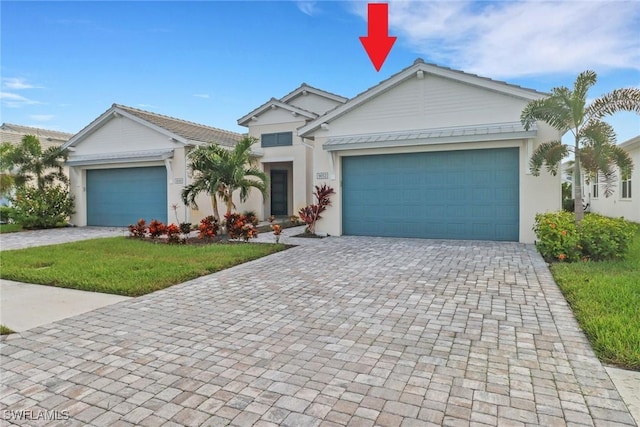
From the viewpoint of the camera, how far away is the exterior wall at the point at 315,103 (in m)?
19.4

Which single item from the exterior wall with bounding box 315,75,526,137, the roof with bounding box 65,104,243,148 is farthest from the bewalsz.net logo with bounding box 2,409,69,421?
the roof with bounding box 65,104,243,148

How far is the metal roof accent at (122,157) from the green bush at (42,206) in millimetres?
1518

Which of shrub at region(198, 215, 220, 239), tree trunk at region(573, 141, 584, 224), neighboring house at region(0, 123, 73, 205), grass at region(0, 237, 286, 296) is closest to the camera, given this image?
grass at region(0, 237, 286, 296)

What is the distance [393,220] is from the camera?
12109 mm

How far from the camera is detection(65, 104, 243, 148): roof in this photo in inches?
598

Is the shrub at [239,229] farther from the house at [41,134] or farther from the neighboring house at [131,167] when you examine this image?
the house at [41,134]

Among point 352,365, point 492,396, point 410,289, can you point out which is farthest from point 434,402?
point 410,289

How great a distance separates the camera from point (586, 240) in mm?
7820

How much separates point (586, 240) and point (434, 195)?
14.3ft

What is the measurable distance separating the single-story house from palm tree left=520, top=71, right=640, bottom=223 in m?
1.00

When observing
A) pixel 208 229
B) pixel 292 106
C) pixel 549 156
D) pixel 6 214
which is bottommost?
pixel 208 229

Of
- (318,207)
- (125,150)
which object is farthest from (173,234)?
(125,150)

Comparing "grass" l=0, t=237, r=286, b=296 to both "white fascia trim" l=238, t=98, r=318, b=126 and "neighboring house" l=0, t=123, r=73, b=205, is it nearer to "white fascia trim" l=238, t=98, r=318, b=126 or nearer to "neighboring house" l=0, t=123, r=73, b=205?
"white fascia trim" l=238, t=98, r=318, b=126

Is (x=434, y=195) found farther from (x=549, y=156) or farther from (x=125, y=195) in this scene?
(x=125, y=195)
